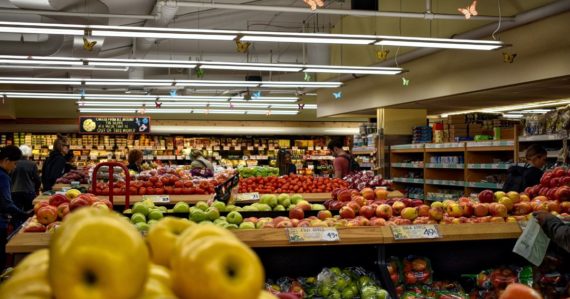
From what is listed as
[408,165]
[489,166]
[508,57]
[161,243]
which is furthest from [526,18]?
[161,243]

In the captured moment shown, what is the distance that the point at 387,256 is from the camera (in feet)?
12.3

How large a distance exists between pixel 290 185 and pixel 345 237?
16.3 ft

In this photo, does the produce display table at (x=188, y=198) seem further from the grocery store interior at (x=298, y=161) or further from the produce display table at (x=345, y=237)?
the produce display table at (x=345, y=237)

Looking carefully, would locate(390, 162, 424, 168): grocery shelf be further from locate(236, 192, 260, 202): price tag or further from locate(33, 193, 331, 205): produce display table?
locate(236, 192, 260, 202): price tag

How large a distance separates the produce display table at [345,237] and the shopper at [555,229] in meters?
0.42

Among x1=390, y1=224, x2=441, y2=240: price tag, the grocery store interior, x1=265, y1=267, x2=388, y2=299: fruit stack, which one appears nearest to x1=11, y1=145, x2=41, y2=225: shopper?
the grocery store interior

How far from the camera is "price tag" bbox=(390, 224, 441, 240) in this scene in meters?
3.44

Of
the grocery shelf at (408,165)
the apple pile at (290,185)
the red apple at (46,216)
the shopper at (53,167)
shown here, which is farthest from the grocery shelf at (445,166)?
the red apple at (46,216)

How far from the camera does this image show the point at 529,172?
662 cm

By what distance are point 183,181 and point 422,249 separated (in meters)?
4.63

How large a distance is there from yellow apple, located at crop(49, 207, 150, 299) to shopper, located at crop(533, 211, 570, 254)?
Answer: 2.45 meters

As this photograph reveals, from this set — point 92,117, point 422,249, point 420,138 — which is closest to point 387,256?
point 422,249

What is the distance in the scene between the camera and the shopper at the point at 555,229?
3012mm

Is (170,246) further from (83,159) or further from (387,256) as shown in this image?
(83,159)
